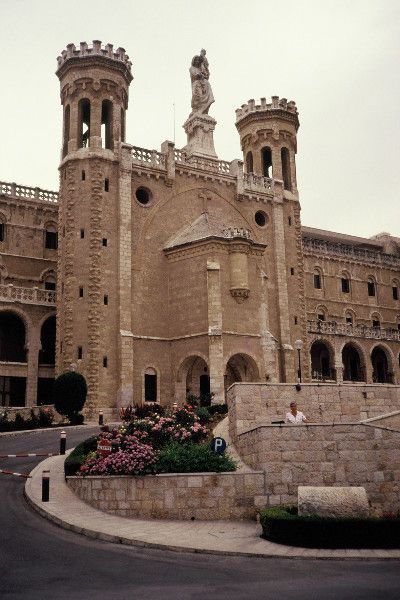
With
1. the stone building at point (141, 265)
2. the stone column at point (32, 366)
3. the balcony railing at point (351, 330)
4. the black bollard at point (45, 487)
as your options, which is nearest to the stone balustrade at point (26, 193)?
the stone building at point (141, 265)

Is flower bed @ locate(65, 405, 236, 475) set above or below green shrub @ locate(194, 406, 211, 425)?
below

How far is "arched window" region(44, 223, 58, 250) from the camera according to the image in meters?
47.4

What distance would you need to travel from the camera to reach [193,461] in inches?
660

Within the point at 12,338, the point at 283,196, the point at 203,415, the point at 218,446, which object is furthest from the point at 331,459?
the point at 283,196

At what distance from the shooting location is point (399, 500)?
15.7 m

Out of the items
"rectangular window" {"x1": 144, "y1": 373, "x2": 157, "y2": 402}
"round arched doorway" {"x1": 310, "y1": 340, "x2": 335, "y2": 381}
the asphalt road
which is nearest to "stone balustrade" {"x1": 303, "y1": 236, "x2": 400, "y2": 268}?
"round arched doorway" {"x1": 310, "y1": 340, "x2": 335, "y2": 381}

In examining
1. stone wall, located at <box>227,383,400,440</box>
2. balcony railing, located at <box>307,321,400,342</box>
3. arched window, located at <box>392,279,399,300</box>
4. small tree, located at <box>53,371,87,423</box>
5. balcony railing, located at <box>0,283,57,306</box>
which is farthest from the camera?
arched window, located at <box>392,279,399,300</box>

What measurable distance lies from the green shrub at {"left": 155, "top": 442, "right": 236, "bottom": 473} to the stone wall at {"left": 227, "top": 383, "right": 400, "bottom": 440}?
11.2ft

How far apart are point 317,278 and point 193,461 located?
46993 millimetres

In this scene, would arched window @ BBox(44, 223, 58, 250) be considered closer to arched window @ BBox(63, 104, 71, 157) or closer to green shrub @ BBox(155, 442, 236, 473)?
arched window @ BBox(63, 104, 71, 157)

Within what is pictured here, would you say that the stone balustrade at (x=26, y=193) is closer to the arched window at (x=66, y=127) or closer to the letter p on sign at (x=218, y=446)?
the arched window at (x=66, y=127)

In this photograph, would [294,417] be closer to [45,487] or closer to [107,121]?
[45,487]

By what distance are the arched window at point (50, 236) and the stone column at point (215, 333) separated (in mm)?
14055

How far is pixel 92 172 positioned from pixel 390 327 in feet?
121
